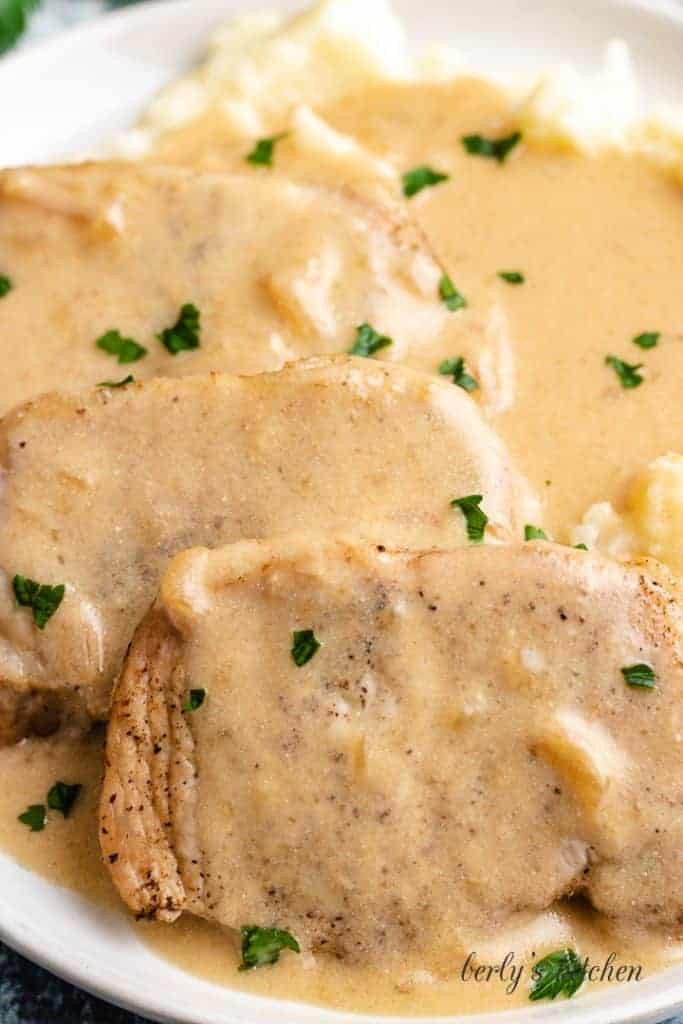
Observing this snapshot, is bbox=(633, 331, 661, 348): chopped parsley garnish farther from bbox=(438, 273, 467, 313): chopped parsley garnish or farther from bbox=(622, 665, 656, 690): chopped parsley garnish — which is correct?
bbox=(622, 665, 656, 690): chopped parsley garnish

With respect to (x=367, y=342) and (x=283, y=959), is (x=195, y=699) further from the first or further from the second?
(x=367, y=342)

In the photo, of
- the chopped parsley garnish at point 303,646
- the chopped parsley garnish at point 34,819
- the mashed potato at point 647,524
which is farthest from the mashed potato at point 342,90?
the chopped parsley garnish at point 34,819

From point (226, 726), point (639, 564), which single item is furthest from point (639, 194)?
point (226, 726)

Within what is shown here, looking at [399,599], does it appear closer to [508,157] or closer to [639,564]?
[639,564]

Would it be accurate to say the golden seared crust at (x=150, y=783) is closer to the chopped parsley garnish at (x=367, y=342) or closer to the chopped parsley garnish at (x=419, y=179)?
the chopped parsley garnish at (x=367, y=342)

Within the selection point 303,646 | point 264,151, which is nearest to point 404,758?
point 303,646
